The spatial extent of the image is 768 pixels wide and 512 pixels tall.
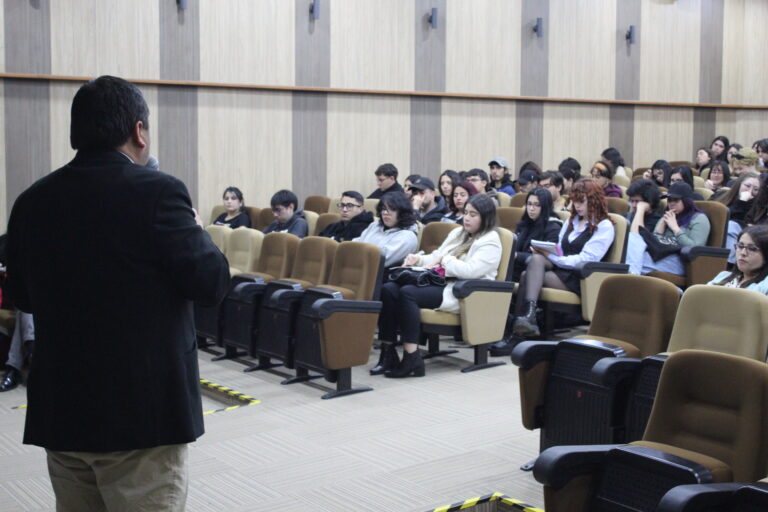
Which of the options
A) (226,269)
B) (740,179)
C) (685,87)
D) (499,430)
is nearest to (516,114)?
(685,87)

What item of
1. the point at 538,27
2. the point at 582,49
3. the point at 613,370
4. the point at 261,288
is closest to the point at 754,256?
the point at 613,370

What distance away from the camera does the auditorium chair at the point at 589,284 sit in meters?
6.11

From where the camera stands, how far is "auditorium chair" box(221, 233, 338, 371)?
603cm

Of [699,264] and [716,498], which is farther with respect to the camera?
[699,264]

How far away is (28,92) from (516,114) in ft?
19.5

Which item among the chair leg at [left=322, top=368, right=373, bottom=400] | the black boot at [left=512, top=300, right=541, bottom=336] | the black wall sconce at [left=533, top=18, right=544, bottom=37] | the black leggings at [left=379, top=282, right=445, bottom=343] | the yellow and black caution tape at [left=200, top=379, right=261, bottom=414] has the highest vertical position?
the black wall sconce at [left=533, top=18, right=544, bottom=37]

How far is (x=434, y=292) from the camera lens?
586 cm

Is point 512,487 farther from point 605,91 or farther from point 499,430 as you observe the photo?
point 605,91

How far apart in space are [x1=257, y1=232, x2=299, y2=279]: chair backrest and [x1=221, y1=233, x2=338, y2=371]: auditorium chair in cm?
10

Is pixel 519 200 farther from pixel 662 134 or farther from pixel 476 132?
pixel 662 134

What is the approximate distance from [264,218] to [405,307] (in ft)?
11.1

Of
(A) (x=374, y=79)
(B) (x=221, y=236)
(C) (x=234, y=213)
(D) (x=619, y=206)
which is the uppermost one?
(A) (x=374, y=79)

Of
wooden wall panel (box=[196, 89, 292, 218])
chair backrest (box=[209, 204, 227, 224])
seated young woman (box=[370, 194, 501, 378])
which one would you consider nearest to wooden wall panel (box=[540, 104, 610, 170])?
wooden wall panel (box=[196, 89, 292, 218])

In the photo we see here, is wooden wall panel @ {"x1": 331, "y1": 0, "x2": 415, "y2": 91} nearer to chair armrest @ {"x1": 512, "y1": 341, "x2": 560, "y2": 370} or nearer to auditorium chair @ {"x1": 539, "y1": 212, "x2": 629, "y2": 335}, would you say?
auditorium chair @ {"x1": 539, "y1": 212, "x2": 629, "y2": 335}
